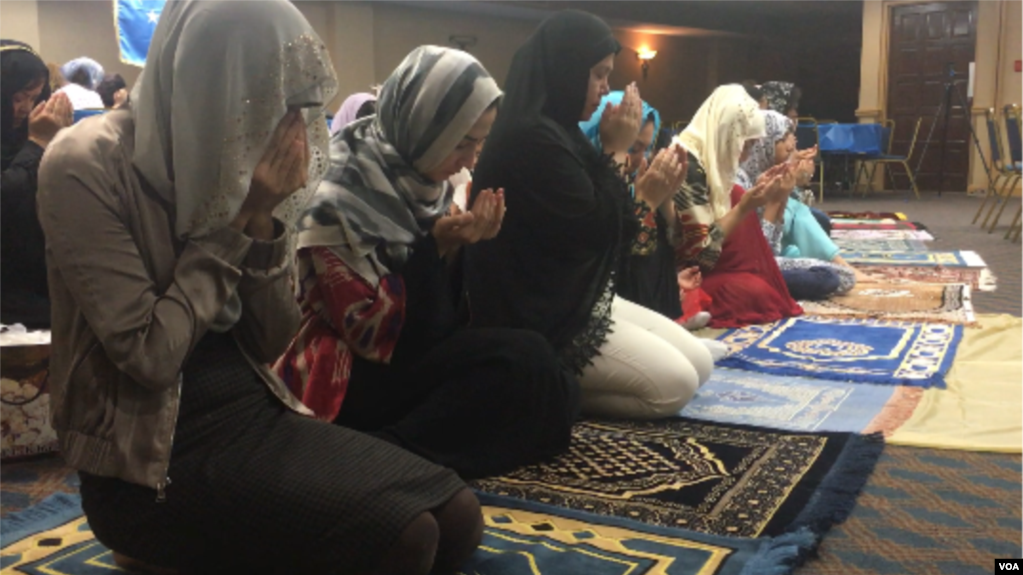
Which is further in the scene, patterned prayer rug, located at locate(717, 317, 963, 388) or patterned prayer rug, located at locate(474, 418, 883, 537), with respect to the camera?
patterned prayer rug, located at locate(717, 317, 963, 388)

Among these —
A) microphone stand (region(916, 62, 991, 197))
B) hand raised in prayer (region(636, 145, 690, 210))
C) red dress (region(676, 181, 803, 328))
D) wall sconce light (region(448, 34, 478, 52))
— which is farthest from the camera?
wall sconce light (region(448, 34, 478, 52))

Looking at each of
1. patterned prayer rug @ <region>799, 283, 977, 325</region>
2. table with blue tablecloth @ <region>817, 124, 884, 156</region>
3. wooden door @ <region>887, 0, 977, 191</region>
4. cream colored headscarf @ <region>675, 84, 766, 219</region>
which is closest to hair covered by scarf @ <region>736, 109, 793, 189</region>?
cream colored headscarf @ <region>675, 84, 766, 219</region>

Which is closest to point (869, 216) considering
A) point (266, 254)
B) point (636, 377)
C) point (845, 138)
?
point (845, 138)

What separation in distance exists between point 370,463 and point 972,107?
409 inches

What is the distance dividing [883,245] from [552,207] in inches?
169

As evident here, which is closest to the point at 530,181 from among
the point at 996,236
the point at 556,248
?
the point at 556,248

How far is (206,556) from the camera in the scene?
129 cm

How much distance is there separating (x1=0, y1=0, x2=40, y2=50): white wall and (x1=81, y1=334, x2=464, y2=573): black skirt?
21.6 feet

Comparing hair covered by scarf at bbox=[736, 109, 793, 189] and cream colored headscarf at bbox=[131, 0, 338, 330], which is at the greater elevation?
cream colored headscarf at bbox=[131, 0, 338, 330]

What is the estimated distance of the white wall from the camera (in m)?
6.90

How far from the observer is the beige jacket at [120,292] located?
3.83 ft

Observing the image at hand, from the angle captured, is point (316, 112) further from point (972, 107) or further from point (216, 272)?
point (972, 107)

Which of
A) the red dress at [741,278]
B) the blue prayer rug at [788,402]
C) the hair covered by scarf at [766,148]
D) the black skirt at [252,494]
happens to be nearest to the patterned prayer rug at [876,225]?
the hair covered by scarf at [766,148]

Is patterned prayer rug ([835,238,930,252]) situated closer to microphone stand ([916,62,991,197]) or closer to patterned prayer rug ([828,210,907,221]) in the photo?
patterned prayer rug ([828,210,907,221])
